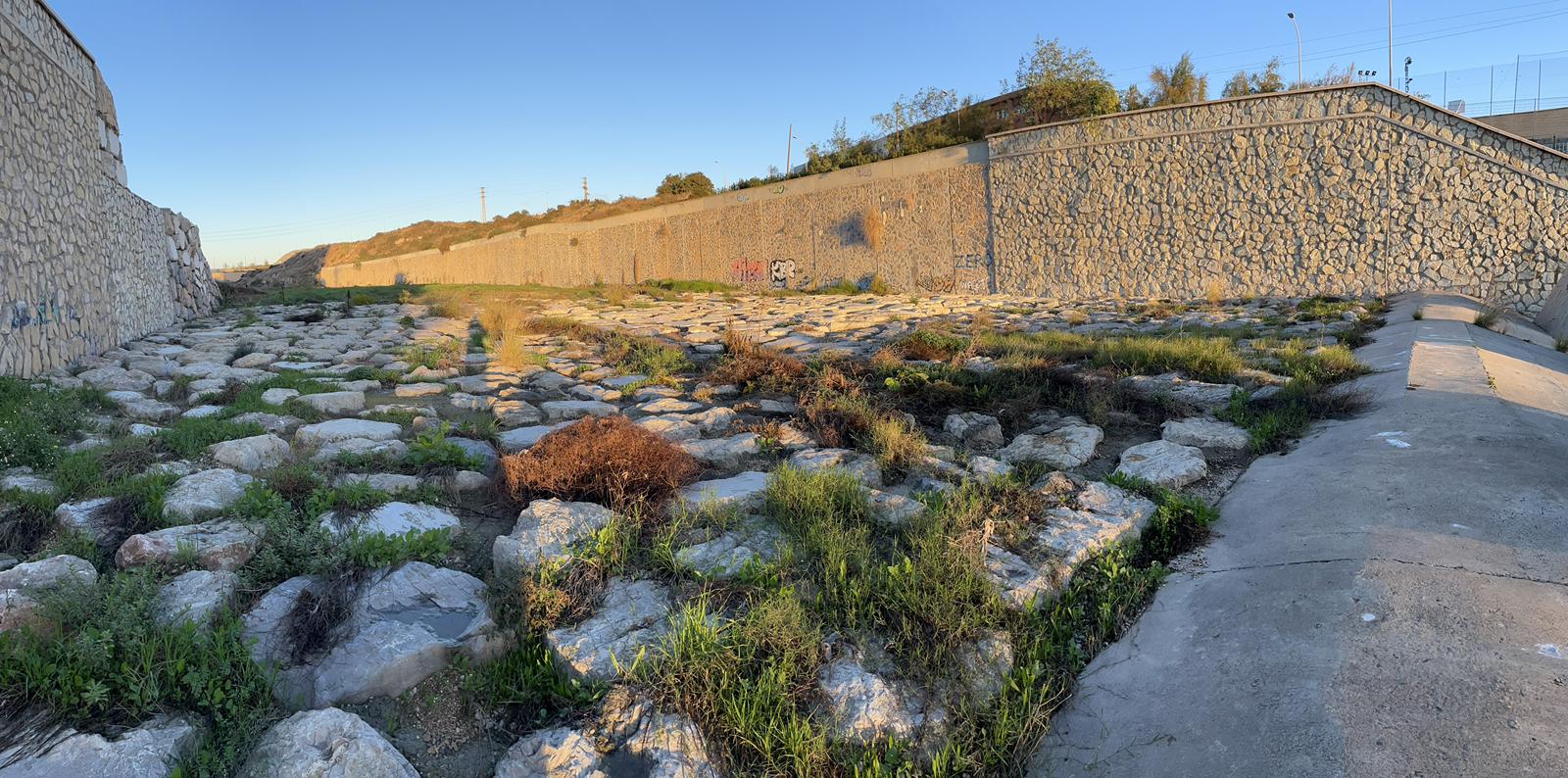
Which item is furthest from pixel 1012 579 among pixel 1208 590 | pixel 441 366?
pixel 441 366

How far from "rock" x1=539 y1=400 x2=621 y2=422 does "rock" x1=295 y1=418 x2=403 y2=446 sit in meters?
1.12

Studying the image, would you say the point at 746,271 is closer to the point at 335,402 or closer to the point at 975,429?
the point at 335,402

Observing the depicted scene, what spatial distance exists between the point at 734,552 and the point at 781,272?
848 inches

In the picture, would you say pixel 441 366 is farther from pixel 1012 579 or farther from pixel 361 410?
pixel 1012 579

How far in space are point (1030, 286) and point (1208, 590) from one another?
642 inches

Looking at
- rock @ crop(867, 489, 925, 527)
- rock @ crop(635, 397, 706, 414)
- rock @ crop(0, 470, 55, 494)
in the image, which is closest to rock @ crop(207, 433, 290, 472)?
rock @ crop(0, 470, 55, 494)

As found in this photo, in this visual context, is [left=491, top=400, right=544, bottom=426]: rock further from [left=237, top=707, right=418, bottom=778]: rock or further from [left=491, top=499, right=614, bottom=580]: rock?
[left=237, top=707, right=418, bottom=778]: rock

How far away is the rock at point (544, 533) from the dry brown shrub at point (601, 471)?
13 cm

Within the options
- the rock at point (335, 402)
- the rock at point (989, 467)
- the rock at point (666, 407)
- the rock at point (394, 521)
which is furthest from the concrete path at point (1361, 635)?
the rock at point (335, 402)

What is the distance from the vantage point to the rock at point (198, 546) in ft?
10.3

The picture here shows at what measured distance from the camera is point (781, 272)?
24531 millimetres

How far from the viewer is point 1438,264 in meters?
13.7

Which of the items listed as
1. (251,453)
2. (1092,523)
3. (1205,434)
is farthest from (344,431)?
(1205,434)

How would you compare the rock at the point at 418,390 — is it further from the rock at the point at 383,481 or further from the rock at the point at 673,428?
the rock at the point at 383,481
